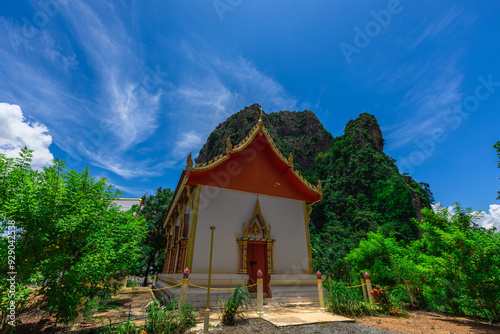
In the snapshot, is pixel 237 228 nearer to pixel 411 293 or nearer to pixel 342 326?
pixel 342 326

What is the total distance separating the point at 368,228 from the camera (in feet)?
115

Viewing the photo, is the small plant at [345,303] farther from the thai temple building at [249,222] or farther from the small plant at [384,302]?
the thai temple building at [249,222]

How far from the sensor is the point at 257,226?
10.6 metres

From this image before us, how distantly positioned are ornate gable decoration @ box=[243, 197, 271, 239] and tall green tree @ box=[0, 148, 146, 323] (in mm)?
5700

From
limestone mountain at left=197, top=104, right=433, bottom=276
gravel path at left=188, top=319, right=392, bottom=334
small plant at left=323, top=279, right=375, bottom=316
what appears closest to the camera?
gravel path at left=188, top=319, right=392, bottom=334

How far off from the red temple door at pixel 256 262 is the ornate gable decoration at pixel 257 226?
0.48m

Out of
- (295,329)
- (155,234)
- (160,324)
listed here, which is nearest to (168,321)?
(160,324)

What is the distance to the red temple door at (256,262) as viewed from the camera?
9859mm

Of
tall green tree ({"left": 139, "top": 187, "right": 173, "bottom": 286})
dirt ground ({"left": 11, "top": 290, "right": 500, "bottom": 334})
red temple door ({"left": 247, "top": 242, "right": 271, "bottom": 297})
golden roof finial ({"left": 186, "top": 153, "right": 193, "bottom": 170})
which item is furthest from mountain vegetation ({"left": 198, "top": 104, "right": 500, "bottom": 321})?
tall green tree ({"left": 139, "top": 187, "right": 173, "bottom": 286})

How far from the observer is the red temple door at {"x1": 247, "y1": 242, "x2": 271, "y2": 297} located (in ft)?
32.3

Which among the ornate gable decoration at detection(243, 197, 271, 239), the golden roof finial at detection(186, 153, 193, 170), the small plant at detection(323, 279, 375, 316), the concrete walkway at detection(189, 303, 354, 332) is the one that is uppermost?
the golden roof finial at detection(186, 153, 193, 170)

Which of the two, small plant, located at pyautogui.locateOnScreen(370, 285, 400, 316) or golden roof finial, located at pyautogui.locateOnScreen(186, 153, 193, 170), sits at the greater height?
golden roof finial, located at pyautogui.locateOnScreen(186, 153, 193, 170)

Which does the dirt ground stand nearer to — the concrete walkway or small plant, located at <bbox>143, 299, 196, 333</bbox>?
the concrete walkway

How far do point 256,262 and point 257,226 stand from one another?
4.94 feet
